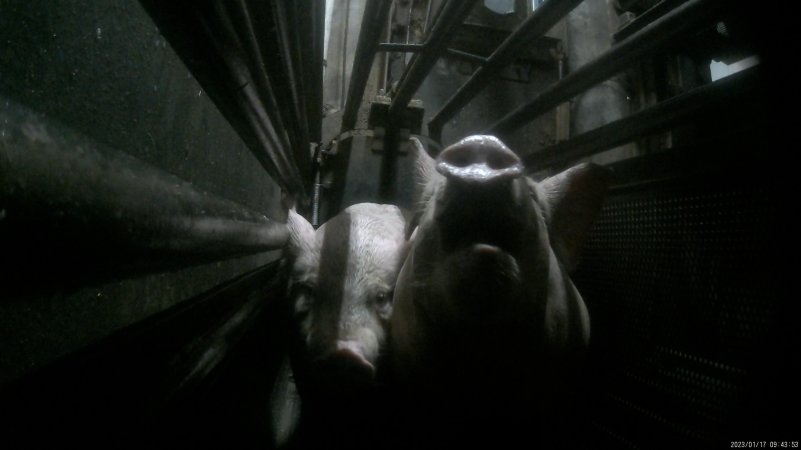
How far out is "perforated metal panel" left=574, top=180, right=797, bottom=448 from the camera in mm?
1084

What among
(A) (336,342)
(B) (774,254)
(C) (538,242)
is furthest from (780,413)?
(A) (336,342)

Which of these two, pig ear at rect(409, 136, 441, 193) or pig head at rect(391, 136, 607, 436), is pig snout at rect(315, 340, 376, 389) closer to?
pig head at rect(391, 136, 607, 436)

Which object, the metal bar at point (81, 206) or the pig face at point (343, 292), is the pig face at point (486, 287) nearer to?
the pig face at point (343, 292)

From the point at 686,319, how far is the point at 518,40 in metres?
1.14

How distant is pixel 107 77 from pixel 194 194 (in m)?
0.76

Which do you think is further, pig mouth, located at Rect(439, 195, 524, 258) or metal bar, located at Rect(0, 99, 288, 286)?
pig mouth, located at Rect(439, 195, 524, 258)

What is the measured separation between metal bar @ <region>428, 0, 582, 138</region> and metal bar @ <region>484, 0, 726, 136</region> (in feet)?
0.69

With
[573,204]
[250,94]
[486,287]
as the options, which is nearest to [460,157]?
[486,287]

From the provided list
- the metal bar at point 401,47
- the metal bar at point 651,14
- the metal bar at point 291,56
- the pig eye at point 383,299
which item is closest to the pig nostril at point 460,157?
the metal bar at point 291,56

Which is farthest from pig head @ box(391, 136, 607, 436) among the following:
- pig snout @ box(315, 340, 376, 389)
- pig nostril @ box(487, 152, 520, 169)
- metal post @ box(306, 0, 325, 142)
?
metal post @ box(306, 0, 325, 142)

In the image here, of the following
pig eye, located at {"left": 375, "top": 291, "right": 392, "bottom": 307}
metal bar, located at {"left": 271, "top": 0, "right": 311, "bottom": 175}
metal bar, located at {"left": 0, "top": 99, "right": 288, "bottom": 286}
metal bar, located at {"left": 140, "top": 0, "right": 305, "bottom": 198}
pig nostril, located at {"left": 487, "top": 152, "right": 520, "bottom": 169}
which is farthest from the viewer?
pig eye, located at {"left": 375, "top": 291, "right": 392, "bottom": 307}

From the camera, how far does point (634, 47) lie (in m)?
1.34

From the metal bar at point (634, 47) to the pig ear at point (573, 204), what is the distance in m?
0.38

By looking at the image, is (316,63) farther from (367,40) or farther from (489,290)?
(489,290)
